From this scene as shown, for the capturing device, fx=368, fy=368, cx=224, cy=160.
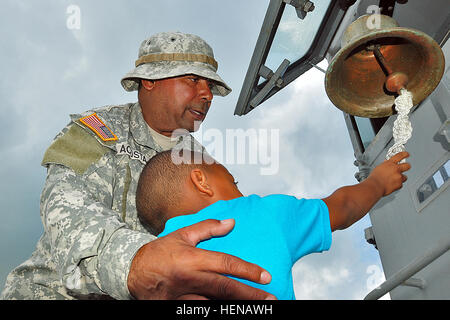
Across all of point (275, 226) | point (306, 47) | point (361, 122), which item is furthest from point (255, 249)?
point (361, 122)

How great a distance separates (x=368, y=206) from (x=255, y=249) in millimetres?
732

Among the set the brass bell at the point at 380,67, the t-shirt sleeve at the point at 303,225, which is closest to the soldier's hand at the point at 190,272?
the t-shirt sleeve at the point at 303,225

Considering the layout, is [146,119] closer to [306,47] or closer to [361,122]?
[306,47]

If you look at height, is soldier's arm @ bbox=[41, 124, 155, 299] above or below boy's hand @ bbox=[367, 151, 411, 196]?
below

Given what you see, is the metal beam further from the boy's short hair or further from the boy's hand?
the boy's short hair

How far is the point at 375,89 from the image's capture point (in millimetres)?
1861

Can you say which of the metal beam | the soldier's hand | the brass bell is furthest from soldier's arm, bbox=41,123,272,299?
the metal beam

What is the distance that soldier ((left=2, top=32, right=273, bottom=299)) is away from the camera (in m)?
0.89

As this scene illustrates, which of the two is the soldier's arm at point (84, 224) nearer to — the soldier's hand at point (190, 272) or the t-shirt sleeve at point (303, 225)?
the soldier's hand at point (190, 272)

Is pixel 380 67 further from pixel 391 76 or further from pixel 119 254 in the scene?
pixel 119 254

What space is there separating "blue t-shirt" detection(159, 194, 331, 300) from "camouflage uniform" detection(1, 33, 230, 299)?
8.7 inches

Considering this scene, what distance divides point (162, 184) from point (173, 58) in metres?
0.92

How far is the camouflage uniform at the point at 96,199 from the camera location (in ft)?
3.65

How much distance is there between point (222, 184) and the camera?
4.62 ft
